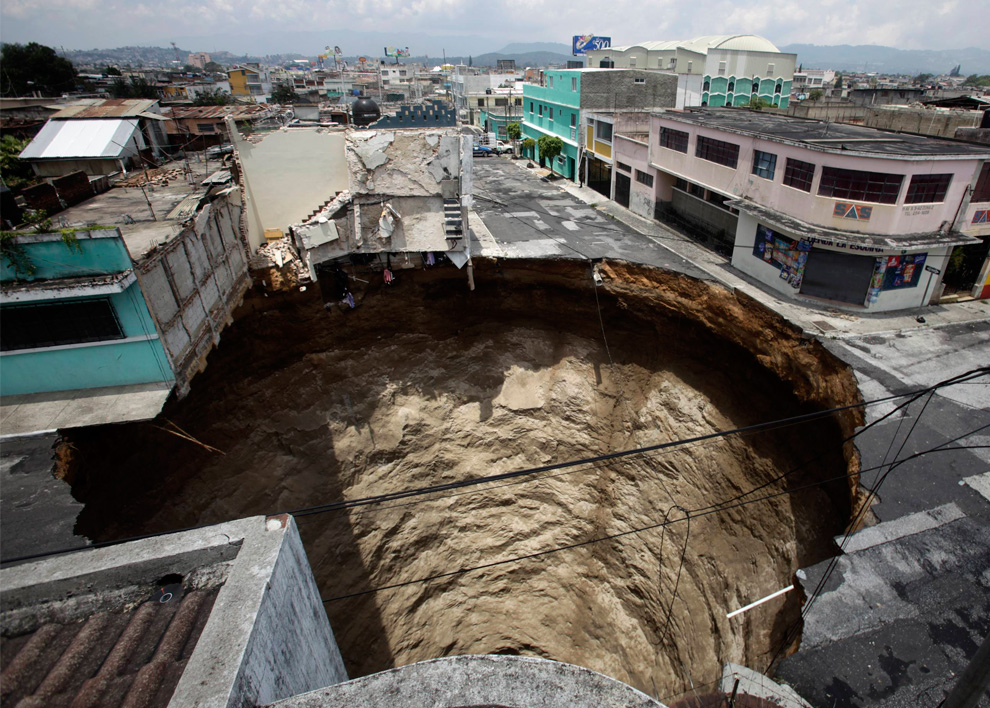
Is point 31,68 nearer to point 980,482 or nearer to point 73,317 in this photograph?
point 73,317

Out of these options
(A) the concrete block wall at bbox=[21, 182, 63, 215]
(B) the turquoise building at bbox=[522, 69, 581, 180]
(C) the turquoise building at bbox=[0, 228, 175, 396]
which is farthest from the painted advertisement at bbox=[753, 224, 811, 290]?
(A) the concrete block wall at bbox=[21, 182, 63, 215]

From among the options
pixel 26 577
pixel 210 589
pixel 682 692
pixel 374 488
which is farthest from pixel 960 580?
pixel 374 488

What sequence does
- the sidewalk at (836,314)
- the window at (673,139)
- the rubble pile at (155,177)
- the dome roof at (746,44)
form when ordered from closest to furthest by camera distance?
the sidewalk at (836,314)
the rubble pile at (155,177)
the window at (673,139)
the dome roof at (746,44)

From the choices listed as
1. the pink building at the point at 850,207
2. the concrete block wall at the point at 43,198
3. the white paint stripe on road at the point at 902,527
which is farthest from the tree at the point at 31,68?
the white paint stripe on road at the point at 902,527

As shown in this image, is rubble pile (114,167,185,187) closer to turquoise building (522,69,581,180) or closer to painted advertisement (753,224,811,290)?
painted advertisement (753,224,811,290)

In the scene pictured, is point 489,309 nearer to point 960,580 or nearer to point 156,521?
point 156,521

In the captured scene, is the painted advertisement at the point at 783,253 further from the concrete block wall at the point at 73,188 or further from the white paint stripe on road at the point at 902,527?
the concrete block wall at the point at 73,188

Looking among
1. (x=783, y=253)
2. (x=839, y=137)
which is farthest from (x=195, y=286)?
(x=839, y=137)
